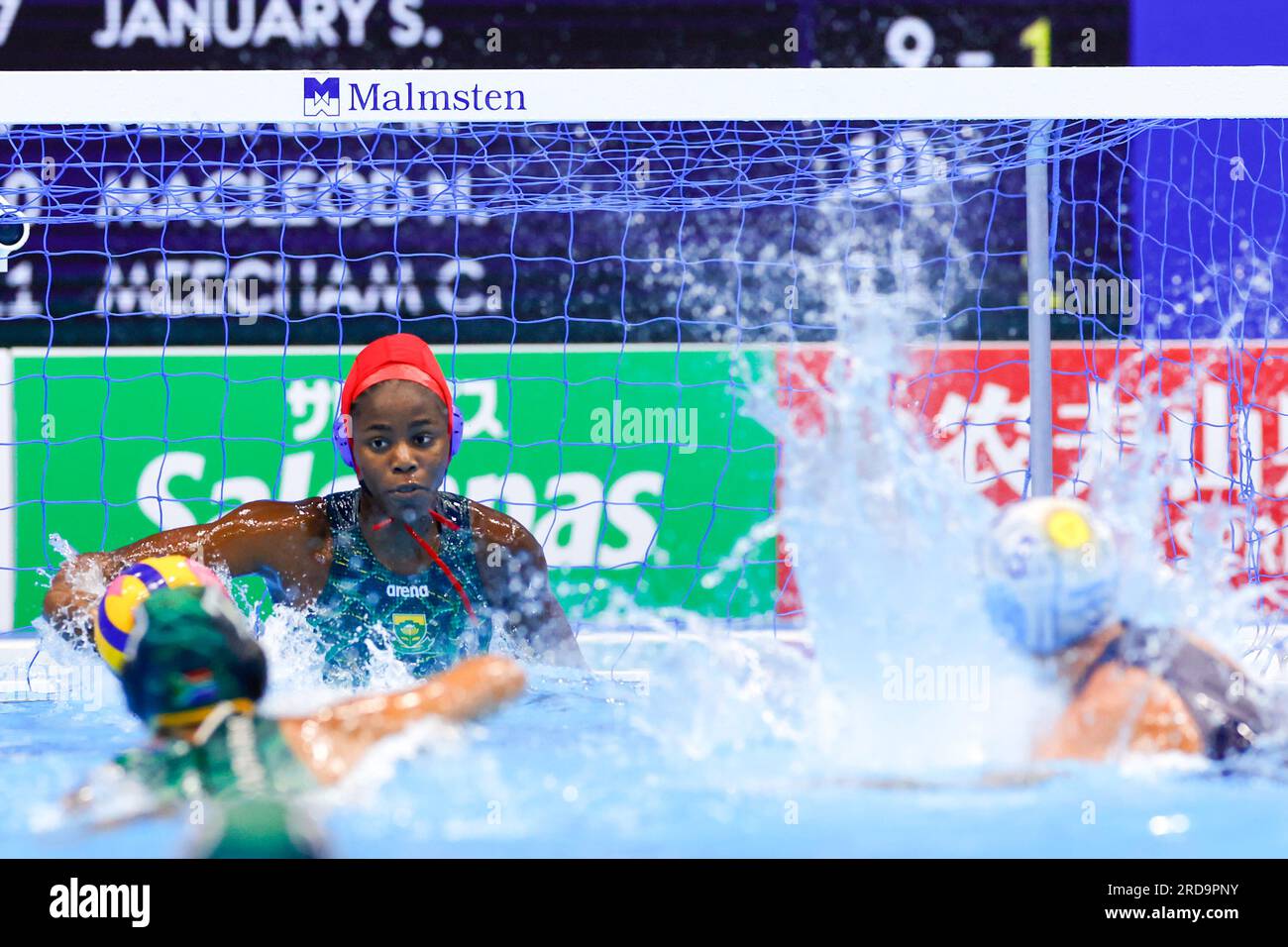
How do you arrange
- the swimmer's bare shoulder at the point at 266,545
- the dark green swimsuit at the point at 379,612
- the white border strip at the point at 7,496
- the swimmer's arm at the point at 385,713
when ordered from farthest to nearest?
the white border strip at the point at 7,496 < the dark green swimsuit at the point at 379,612 < the swimmer's bare shoulder at the point at 266,545 < the swimmer's arm at the point at 385,713

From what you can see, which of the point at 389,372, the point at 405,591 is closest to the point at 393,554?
the point at 405,591

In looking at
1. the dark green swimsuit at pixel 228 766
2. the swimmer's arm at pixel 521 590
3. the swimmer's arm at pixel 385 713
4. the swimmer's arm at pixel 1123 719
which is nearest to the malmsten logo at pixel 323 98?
the swimmer's arm at pixel 521 590

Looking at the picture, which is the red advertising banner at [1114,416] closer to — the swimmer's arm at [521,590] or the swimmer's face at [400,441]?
the swimmer's arm at [521,590]

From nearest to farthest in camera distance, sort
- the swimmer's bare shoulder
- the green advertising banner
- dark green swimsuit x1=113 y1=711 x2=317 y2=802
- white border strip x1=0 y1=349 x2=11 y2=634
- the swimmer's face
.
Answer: dark green swimsuit x1=113 y1=711 x2=317 y2=802, the swimmer's face, the swimmer's bare shoulder, white border strip x1=0 y1=349 x2=11 y2=634, the green advertising banner

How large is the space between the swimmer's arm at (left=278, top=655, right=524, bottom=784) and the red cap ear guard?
1161mm

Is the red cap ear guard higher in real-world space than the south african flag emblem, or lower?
higher

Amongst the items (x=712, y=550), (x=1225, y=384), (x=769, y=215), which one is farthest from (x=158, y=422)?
(x=1225, y=384)

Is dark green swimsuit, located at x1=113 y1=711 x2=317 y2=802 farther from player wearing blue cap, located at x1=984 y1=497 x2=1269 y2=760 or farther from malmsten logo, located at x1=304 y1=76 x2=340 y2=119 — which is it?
malmsten logo, located at x1=304 y1=76 x2=340 y2=119

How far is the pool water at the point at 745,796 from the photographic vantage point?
225cm
